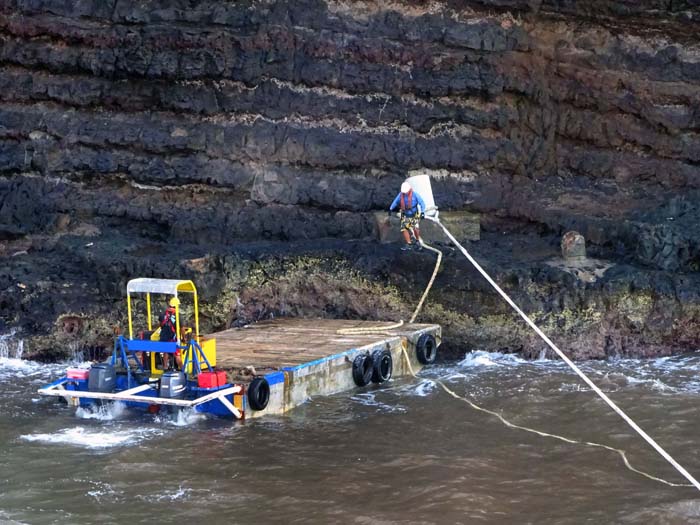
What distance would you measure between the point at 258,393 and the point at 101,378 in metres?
2.02

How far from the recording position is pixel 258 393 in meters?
13.8

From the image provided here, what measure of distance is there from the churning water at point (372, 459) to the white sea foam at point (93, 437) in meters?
0.04

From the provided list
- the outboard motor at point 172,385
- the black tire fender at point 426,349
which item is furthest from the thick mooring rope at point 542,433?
the outboard motor at point 172,385

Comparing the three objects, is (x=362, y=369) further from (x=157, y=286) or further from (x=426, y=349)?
(x=157, y=286)

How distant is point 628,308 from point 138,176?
9.39 meters

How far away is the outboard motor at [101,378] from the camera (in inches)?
549

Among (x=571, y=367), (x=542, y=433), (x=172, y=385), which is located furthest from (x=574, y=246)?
(x=172, y=385)

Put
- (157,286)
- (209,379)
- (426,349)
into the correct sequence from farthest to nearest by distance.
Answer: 1. (426,349)
2. (157,286)
3. (209,379)

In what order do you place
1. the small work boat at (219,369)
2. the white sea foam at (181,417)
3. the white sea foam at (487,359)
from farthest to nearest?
1. the white sea foam at (487,359)
2. the white sea foam at (181,417)
3. the small work boat at (219,369)

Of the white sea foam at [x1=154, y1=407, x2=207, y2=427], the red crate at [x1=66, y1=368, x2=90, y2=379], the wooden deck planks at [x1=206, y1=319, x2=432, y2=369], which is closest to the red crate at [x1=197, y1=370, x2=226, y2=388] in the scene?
the white sea foam at [x1=154, y1=407, x2=207, y2=427]

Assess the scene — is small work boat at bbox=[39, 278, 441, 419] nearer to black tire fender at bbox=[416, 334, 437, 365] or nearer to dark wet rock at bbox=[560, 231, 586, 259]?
black tire fender at bbox=[416, 334, 437, 365]

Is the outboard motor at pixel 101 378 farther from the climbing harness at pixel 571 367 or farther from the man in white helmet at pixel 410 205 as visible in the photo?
the man in white helmet at pixel 410 205

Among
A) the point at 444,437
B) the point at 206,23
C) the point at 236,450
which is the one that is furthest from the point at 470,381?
the point at 206,23

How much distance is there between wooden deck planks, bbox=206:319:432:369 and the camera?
49.9 feet
